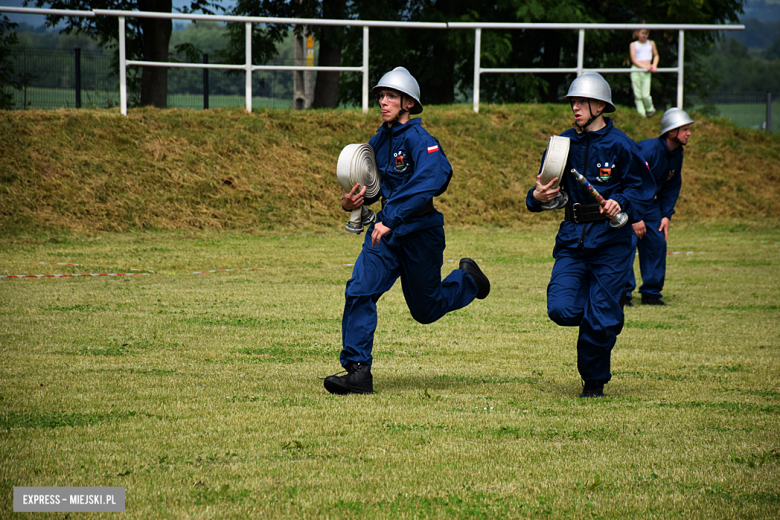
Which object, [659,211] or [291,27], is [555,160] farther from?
[291,27]

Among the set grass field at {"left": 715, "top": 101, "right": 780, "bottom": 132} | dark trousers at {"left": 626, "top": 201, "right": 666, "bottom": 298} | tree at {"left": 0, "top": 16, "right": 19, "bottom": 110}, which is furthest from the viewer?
grass field at {"left": 715, "top": 101, "right": 780, "bottom": 132}

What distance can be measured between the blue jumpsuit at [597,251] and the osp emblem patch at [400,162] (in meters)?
0.88

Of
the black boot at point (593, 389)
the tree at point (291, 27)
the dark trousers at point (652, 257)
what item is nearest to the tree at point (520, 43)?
the tree at point (291, 27)

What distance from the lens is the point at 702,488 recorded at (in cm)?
387

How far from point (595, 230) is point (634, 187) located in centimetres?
40

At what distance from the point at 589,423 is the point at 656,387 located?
138 centimetres

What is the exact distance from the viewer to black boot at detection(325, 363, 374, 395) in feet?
18.3

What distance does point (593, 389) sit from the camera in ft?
18.9

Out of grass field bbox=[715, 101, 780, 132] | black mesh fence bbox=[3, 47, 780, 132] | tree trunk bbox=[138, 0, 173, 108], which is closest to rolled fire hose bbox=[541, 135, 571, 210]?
black mesh fence bbox=[3, 47, 780, 132]

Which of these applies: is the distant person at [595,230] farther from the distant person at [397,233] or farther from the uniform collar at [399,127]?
the uniform collar at [399,127]

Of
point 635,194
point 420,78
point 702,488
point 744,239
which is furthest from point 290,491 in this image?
point 420,78

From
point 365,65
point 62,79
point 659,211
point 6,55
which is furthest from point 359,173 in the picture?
point 62,79

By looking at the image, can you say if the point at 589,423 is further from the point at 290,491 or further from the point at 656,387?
the point at 290,491

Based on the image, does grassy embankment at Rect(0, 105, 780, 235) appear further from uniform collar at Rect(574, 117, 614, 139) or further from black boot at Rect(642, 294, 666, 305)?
uniform collar at Rect(574, 117, 614, 139)
